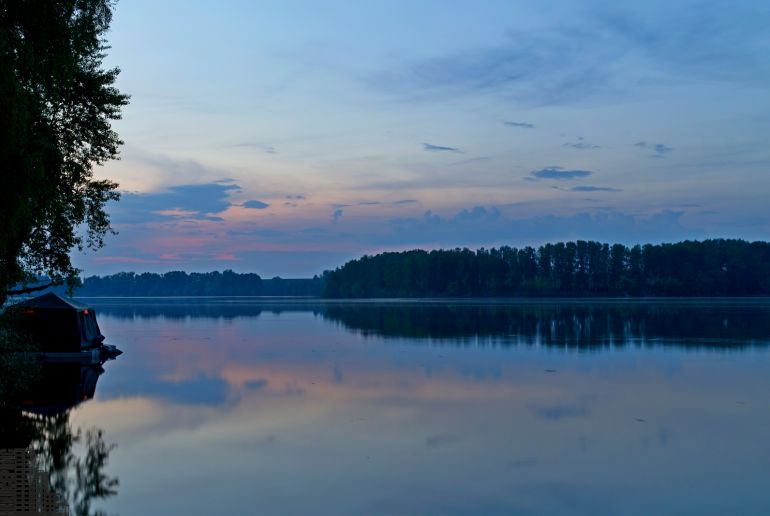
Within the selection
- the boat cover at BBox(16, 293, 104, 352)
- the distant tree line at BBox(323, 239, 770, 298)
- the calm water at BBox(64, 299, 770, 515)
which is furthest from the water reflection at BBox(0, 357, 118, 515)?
the distant tree line at BBox(323, 239, 770, 298)

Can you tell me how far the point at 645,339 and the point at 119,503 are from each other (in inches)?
1193

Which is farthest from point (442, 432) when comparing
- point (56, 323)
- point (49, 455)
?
point (56, 323)

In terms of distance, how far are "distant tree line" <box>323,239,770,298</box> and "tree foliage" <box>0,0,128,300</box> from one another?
123 meters

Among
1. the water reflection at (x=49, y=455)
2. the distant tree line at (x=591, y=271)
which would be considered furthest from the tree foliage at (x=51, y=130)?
the distant tree line at (x=591, y=271)

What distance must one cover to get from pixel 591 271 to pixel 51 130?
5090 inches

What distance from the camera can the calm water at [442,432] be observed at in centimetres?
1087

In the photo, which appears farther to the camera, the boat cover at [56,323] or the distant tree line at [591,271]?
the distant tree line at [591,271]

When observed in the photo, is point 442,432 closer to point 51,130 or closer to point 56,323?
point 51,130

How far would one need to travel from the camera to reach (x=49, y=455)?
42.3ft

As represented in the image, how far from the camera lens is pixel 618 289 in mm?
132625

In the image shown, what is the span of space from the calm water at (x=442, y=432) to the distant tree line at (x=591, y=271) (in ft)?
340

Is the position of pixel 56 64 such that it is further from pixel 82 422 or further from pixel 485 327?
pixel 485 327

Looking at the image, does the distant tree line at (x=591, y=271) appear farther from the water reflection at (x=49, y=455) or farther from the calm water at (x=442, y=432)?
the water reflection at (x=49, y=455)

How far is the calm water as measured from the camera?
10.9 metres
